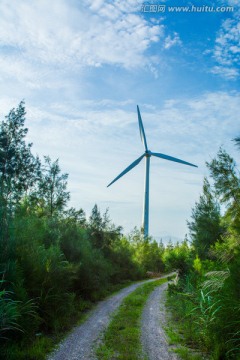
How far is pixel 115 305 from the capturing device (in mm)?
16047

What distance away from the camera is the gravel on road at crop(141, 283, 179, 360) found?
8.47 m

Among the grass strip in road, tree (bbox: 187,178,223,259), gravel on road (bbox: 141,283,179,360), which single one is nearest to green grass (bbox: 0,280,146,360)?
the grass strip in road

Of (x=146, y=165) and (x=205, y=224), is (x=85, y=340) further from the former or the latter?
(x=146, y=165)

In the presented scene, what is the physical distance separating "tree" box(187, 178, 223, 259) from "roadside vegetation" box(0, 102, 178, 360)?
5616mm

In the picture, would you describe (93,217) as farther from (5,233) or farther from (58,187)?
(5,233)

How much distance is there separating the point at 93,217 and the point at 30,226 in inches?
521

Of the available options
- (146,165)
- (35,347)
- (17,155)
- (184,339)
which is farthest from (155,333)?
(146,165)

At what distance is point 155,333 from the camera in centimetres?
1065

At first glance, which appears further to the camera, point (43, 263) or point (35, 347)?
point (43, 263)

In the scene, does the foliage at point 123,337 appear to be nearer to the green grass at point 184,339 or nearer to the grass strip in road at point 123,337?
the grass strip in road at point 123,337

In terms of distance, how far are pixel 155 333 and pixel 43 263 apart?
4979 millimetres

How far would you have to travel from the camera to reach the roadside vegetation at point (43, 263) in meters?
8.52

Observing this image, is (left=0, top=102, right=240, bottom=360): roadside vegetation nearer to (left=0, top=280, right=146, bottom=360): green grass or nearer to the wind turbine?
(left=0, top=280, right=146, bottom=360): green grass

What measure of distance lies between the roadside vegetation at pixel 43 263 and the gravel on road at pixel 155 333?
3018 mm
